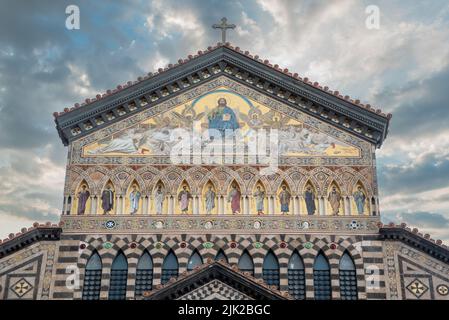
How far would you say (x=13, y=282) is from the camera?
2934 cm

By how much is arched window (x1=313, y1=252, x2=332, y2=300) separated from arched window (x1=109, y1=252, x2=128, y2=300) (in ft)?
26.4

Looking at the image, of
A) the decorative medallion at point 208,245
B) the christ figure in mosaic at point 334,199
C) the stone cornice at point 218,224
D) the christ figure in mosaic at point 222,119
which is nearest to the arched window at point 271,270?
the stone cornice at point 218,224

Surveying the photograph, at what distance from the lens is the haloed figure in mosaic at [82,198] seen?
1209 inches

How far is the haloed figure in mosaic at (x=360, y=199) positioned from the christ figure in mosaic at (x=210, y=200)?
20.6ft

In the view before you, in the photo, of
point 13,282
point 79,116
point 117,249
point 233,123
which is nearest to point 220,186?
point 233,123

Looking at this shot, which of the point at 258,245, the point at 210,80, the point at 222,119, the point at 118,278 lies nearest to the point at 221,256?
the point at 258,245

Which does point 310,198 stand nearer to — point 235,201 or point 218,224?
point 235,201

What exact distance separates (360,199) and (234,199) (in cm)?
560

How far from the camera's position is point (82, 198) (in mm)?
30938

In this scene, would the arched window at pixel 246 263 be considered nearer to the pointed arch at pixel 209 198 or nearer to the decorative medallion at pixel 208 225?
the decorative medallion at pixel 208 225

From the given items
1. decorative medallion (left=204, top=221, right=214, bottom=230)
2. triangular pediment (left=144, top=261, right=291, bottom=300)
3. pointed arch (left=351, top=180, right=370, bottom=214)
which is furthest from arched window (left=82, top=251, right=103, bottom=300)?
pointed arch (left=351, top=180, right=370, bottom=214)

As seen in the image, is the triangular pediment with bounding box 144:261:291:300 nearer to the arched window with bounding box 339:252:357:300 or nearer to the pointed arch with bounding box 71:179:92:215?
the arched window with bounding box 339:252:357:300

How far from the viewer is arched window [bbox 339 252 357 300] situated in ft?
96.2
